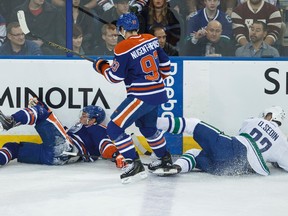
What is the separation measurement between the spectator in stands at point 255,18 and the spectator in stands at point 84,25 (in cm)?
104

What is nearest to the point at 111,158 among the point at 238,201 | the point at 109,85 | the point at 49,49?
the point at 109,85

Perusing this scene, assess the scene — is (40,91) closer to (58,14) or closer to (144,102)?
(58,14)

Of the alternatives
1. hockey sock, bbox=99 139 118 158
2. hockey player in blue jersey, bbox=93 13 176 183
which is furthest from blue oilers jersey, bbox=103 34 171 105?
hockey sock, bbox=99 139 118 158

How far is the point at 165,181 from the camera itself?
4879 mm

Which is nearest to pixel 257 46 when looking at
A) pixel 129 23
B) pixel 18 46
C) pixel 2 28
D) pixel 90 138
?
pixel 129 23

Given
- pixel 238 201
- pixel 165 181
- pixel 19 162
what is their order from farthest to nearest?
pixel 19 162, pixel 165 181, pixel 238 201

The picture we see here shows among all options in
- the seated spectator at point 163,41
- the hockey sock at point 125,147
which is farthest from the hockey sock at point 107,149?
the seated spectator at point 163,41

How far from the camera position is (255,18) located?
225 inches

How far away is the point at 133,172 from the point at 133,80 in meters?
0.58

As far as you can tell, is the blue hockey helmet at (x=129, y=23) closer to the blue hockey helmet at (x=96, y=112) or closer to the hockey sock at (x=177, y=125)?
the hockey sock at (x=177, y=125)

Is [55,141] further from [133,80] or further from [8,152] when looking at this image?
[133,80]

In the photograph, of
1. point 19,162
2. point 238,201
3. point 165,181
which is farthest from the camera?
point 19,162

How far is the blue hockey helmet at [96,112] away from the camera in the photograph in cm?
566

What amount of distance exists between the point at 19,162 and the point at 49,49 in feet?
2.95
